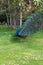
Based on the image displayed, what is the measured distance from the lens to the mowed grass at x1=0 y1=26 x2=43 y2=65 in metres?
7.06

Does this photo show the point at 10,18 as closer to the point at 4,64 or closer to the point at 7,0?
the point at 7,0

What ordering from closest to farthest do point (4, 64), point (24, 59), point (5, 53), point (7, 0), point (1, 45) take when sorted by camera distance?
1. point (4, 64)
2. point (24, 59)
3. point (5, 53)
4. point (1, 45)
5. point (7, 0)

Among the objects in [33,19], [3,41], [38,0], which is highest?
[38,0]

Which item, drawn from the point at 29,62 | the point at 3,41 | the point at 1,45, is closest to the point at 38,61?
the point at 29,62

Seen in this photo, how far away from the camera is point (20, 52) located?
8391 mm

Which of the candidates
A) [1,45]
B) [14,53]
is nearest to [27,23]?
[1,45]

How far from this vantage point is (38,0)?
1064 centimetres

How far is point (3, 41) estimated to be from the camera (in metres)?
10.6

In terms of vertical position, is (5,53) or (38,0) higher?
(38,0)

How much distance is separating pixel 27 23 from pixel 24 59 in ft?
12.5

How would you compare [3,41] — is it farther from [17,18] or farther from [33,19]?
[17,18]

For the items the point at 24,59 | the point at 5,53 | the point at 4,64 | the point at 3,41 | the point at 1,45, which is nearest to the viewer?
the point at 4,64

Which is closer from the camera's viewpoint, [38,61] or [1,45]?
[38,61]

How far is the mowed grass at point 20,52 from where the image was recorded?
7062 mm
